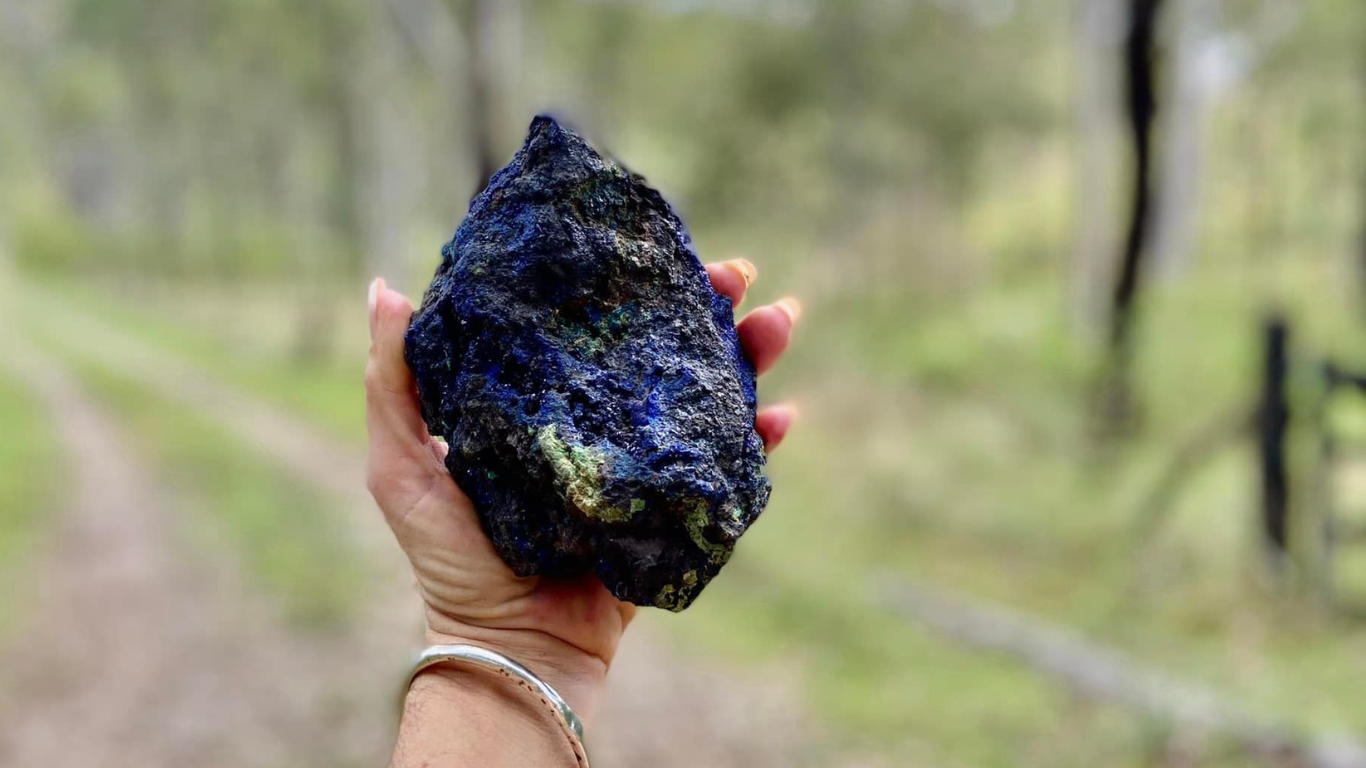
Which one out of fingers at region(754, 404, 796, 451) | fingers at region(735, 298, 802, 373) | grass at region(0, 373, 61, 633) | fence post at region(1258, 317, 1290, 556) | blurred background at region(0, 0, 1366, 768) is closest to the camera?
fingers at region(735, 298, 802, 373)

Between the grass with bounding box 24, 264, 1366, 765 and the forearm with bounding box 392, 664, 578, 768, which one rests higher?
the grass with bounding box 24, 264, 1366, 765

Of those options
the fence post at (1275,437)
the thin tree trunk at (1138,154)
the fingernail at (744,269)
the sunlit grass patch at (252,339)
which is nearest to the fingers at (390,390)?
the fingernail at (744,269)

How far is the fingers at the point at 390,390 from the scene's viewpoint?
→ 1.78 m

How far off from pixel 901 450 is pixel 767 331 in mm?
5973

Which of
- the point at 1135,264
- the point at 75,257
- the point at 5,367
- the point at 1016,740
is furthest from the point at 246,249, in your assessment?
the point at 1016,740

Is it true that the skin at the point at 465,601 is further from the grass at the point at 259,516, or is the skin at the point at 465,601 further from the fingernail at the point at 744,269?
the grass at the point at 259,516

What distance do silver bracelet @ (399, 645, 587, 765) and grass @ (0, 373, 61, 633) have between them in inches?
214

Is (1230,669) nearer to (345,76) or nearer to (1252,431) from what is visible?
(1252,431)

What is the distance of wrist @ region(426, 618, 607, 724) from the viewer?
175 cm

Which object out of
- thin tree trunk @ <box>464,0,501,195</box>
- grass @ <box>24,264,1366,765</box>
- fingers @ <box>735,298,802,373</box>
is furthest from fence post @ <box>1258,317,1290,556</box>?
thin tree trunk @ <box>464,0,501,195</box>

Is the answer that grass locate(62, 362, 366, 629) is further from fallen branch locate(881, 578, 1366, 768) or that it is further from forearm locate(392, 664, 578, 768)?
forearm locate(392, 664, 578, 768)

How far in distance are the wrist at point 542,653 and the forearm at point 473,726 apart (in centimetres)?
8

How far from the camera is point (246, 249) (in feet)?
92.8

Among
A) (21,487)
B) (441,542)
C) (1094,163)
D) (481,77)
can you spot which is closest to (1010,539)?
(1094,163)
